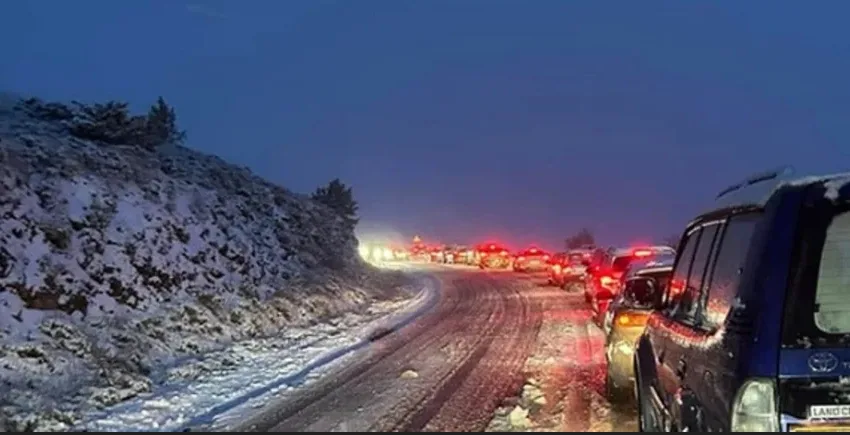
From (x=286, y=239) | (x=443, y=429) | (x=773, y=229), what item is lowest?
(x=443, y=429)

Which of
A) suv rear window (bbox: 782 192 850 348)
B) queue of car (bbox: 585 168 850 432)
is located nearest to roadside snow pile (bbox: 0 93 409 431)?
queue of car (bbox: 585 168 850 432)

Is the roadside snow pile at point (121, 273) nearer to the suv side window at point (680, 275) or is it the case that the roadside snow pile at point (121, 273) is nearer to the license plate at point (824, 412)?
the suv side window at point (680, 275)

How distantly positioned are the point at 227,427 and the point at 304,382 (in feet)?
10.4

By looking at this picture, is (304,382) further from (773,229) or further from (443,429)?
(773,229)

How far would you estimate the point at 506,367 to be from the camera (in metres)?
13.4

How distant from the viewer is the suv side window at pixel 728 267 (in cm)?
418

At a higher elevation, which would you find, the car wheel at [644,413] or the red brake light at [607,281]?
the red brake light at [607,281]

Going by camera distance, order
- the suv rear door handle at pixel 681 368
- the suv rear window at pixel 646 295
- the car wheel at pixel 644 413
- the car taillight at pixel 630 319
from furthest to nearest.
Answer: the car taillight at pixel 630 319 → the suv rear window at pixel 646 295 → the car wheel at pixel 644 413 → the suv rear door handle at pixel 681 368

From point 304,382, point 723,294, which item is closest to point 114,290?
point 304,382

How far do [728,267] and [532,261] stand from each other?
47987 millimetres

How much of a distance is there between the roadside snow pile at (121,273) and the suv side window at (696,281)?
6719mm

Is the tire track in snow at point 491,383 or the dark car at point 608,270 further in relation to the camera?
the dark car at point 608,270

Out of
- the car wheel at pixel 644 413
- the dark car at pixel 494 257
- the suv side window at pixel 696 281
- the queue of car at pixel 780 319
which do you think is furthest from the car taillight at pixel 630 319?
the dark car at pixel 494 257

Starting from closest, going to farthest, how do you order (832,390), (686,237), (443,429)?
(832,390), (686,237), (443,429)
